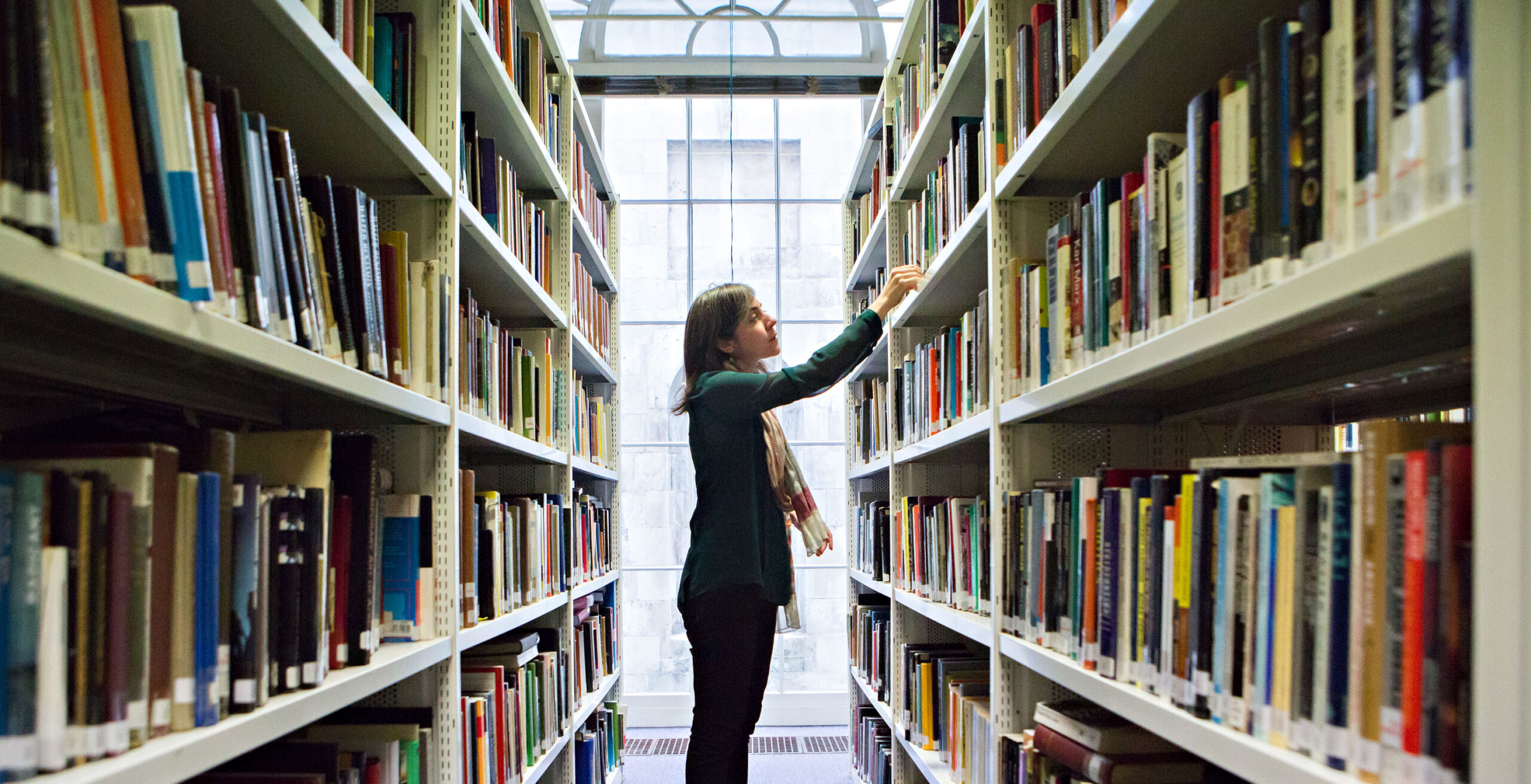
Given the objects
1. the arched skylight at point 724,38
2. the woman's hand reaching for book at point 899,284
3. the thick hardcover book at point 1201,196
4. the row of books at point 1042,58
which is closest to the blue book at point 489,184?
the woman's hand reaching for book at point 899,284

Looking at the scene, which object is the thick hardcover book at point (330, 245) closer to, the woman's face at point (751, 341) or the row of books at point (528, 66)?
the row of books at point (528, 66)

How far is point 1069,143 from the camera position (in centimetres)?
152

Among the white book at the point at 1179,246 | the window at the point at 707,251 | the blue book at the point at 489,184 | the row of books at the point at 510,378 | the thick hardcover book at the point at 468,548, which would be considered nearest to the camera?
the white book at the point at 1179,246

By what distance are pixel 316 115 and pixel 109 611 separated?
85 cm

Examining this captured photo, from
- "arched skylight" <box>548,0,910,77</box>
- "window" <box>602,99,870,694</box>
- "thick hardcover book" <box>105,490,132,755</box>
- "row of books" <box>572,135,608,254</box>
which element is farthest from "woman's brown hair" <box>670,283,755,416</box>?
"window" <box>602,99,870,694</box>

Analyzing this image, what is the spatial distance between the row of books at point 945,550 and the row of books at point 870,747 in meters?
0.65

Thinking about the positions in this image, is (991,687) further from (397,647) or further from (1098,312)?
(397,647)

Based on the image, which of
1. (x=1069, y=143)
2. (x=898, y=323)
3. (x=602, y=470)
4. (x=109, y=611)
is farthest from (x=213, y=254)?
(x=602, y=470)

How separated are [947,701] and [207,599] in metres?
1.80

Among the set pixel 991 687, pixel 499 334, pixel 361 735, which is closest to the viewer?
pixel 361 735

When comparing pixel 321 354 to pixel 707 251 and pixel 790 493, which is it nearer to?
pixel 790 493

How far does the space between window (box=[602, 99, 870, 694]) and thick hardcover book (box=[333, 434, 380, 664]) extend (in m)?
3.67

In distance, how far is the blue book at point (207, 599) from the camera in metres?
0.88

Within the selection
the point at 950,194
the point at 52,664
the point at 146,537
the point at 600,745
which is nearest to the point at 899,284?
the point at 950,194
